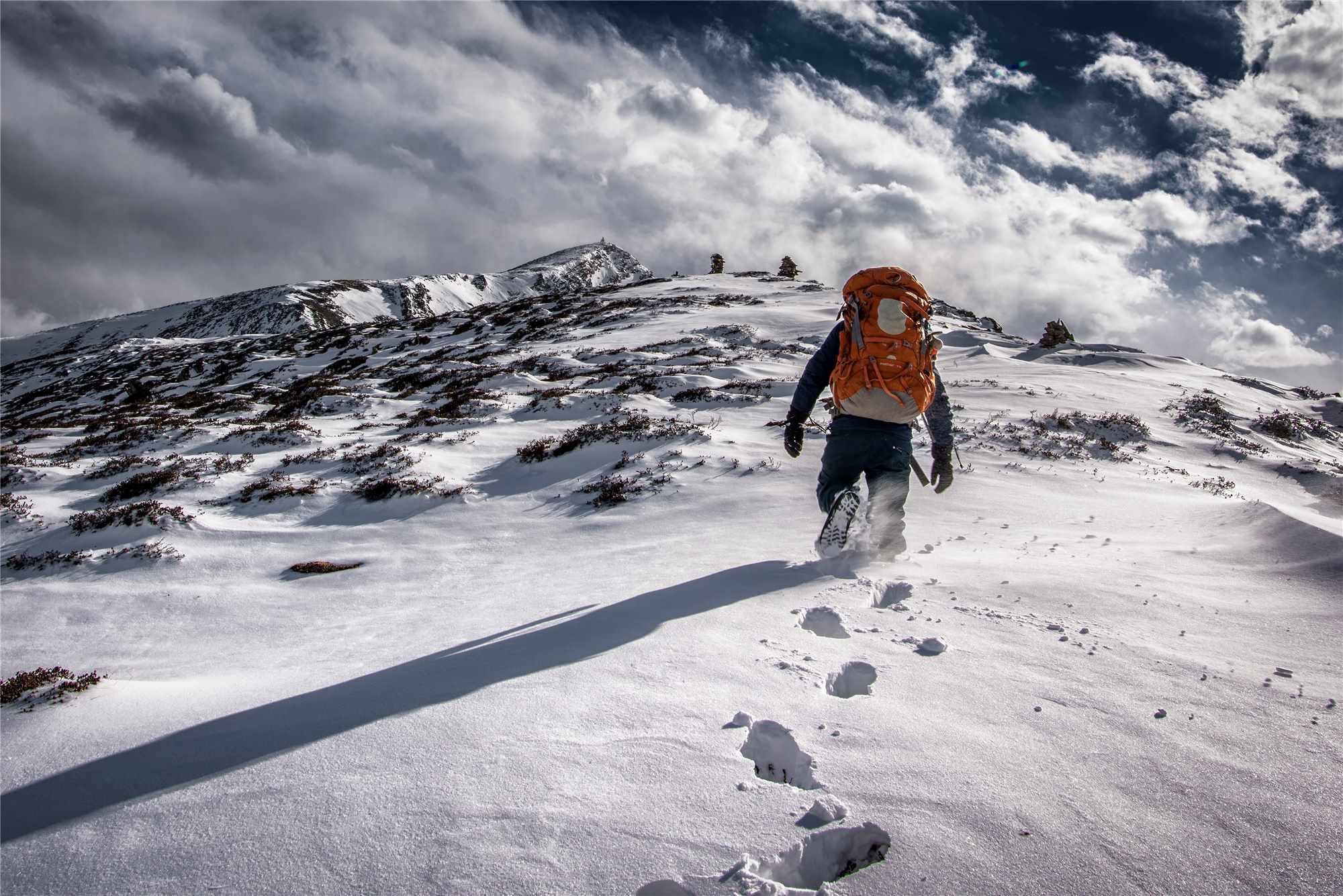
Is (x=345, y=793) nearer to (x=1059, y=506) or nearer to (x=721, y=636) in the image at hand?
(x=721, y=636)

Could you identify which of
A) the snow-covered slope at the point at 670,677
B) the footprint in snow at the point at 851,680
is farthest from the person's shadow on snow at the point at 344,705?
the footprint in snow at the point at 851,680

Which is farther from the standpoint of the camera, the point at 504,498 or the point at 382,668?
the point at 504,498

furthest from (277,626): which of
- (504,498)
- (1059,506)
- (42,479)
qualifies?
(42,479)

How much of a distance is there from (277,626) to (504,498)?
3530 mm

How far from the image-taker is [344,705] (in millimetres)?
2840

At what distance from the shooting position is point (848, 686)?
9.62ft

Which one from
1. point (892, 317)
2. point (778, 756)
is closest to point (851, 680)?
point (778, 756)

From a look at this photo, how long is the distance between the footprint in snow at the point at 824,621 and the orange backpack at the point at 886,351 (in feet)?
5.57

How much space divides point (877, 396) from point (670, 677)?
A: 9.11 ft

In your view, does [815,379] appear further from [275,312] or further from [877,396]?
[275,312]

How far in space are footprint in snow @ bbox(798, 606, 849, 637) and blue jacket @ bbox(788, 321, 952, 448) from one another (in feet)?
5.71

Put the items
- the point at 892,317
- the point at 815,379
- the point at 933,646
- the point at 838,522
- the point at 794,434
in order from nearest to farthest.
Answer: the point at 933,646, the point at 892,317, the point at 838,522, the point at 815,379, the point at 794,434

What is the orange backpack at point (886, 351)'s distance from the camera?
465cm

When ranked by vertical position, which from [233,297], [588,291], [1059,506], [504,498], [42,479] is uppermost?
[233,297]
